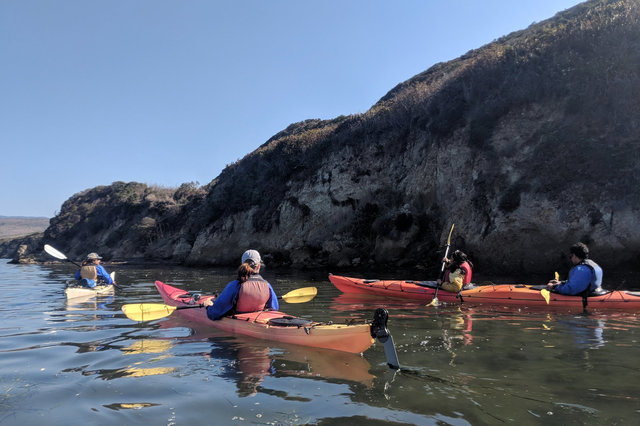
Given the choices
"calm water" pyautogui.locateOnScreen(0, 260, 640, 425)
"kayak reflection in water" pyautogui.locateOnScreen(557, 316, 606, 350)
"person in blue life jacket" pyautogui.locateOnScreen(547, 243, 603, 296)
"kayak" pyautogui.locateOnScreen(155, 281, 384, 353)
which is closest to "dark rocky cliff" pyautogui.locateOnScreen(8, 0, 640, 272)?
"person in blue life jacket" pyautogui.locateOnScreen(547, 243, 603, 296)

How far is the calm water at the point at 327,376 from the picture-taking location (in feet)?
10.1

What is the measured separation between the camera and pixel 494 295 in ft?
29.0

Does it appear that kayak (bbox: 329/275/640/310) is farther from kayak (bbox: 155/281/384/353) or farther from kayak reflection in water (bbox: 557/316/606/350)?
kayak (bbox: 155/281/384/353)

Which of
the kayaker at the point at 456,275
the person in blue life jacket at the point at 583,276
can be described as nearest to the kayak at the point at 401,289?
the kayaker at the point at 456,275

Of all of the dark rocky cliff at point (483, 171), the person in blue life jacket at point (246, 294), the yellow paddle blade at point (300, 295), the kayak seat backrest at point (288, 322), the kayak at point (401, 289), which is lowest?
the kayak at point (401, 289)

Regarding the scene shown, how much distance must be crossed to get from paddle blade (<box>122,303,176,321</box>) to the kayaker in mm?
5964

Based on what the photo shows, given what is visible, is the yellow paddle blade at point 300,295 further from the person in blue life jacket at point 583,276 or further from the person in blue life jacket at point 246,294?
the person in blue life jacket at point 583,276

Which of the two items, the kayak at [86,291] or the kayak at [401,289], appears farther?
the kayak at [86,291]

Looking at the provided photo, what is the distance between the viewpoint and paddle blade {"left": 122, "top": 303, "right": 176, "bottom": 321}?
6.18m

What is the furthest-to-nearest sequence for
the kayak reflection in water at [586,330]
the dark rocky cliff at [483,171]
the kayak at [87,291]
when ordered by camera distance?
the dark rocky cliff at [483,171] < the kayak at [87,291] < the kayak reflection in water at [586,330]

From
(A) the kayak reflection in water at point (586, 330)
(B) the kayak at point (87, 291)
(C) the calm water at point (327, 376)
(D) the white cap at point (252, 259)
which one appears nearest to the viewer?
(C) the calm water at point (327, 376)

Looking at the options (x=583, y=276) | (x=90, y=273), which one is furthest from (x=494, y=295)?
(x=90, y=273)

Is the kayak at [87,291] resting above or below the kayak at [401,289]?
below

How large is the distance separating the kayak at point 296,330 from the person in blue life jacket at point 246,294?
0.40ft
